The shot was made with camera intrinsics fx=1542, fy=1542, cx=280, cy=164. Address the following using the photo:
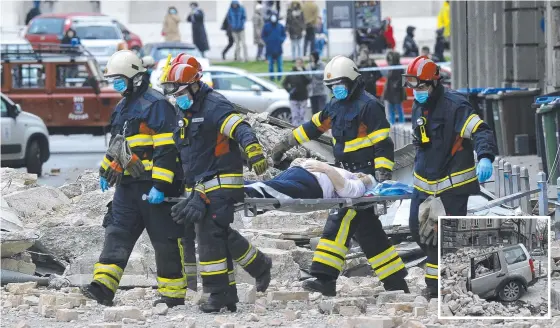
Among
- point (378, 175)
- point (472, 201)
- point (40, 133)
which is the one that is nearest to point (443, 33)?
point (40, 133)

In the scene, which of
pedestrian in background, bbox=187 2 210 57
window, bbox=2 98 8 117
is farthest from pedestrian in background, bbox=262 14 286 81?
window, bbox=2 98 8 117

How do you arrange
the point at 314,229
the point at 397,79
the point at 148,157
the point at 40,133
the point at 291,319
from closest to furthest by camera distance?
A: the point at 291,319, the point at 148,157, the point at 314,229, the point at 40,133, the point at 397,79

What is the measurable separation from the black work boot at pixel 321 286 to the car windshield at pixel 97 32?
26372mm

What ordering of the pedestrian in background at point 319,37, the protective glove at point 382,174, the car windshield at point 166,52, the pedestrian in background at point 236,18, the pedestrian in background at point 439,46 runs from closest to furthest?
1. the protective glove at point 382,174
2. the car windshield at point 166,52
3. the pedestrian in background at point 439,46
4. the pedestrian in background at point 319,37
5. the pedestrian in background at point 236,18

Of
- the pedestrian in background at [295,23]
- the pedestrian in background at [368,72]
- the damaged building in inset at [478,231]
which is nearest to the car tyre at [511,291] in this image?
the damaged building in inset at [478,231]

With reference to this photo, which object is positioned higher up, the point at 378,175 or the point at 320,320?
the point at 378,175

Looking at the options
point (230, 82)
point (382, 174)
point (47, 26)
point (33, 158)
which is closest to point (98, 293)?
point (382, 174)

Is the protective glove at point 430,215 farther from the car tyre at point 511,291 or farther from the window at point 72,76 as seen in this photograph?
the window at point 72,76

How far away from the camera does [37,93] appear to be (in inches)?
1056

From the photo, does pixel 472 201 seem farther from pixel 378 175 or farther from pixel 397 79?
pixel 397 79

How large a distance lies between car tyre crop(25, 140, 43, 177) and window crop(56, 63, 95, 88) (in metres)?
3.67

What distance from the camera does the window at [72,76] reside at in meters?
26.6

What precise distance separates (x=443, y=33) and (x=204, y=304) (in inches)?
1091

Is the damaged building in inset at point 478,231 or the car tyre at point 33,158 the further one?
the car tyre at point 33,158
